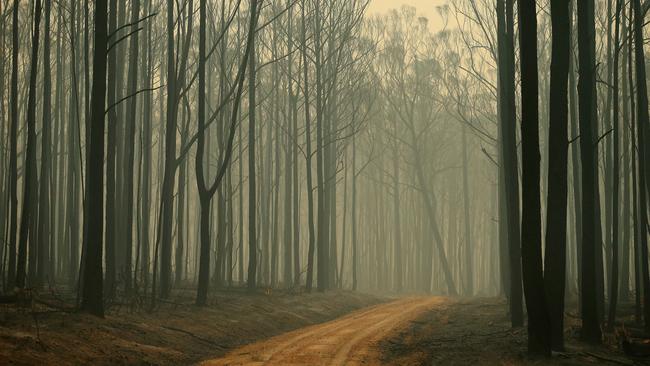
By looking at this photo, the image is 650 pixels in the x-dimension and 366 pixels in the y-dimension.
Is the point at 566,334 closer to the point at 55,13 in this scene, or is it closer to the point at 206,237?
the point at 206,237

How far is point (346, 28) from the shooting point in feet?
83.9

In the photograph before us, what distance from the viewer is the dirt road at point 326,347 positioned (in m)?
9.66

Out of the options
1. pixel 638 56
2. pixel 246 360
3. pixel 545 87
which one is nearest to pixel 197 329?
pixel 246 360

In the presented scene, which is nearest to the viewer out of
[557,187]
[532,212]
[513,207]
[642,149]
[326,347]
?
[532,212]

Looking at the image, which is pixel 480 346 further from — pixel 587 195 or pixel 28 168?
pixel 28 168

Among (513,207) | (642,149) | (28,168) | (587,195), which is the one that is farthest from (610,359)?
(28,168)

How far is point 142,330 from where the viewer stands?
11.3m

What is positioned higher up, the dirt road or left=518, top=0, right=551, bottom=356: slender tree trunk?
left=518, top=0, right=551, bottom=356: slender tree trunk

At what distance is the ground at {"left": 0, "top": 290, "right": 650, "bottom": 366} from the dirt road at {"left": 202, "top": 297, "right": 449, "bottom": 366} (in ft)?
0.05

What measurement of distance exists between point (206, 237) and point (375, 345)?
6.09 metres

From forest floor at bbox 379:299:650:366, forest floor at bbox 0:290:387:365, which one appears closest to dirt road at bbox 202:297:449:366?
forest floor at bbox 379:299:650:366

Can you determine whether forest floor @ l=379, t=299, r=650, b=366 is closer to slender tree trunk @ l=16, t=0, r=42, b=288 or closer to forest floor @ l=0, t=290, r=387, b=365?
forest floor @ l=0, t=290, r=387, b=365

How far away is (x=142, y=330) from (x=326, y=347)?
3.17 m

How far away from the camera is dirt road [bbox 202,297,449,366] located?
9656 millimetres
